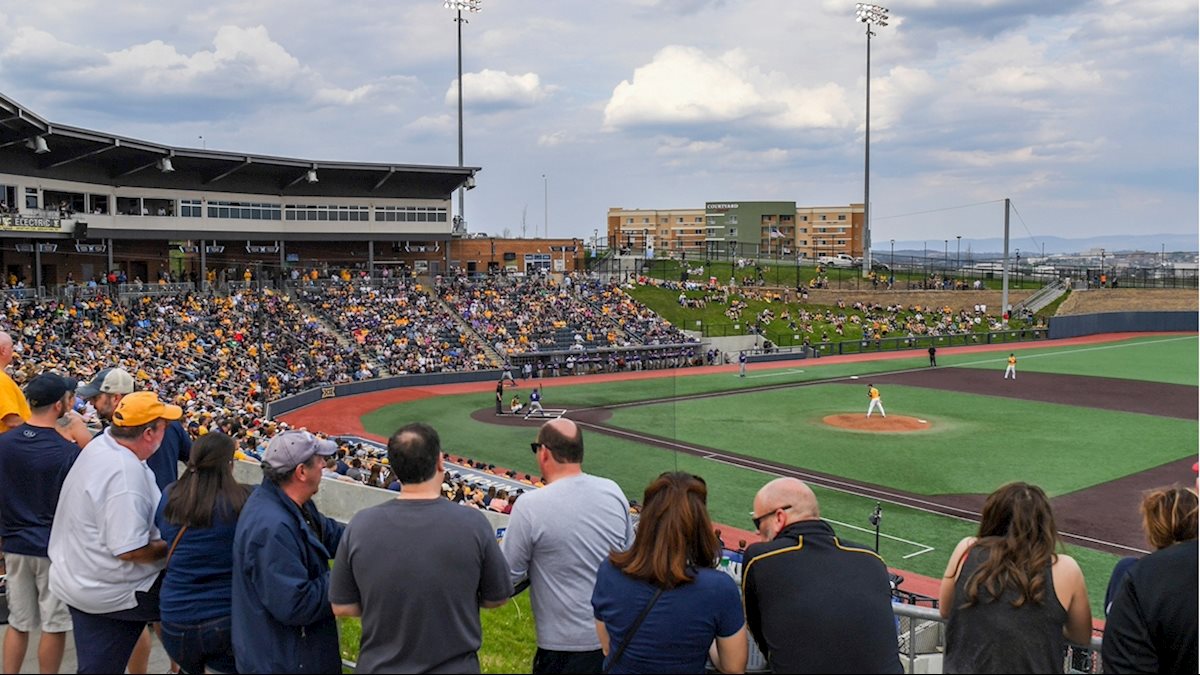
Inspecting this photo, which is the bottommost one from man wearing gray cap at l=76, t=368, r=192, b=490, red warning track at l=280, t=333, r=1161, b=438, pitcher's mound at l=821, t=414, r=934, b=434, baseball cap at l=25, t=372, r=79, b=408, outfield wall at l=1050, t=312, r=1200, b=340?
pitcher's mound at l=821, t=414, r=934, b=434

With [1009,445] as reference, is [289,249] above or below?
above

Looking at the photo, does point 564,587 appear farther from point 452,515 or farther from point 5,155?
point 5,155

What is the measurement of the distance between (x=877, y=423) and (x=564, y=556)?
2971 cm

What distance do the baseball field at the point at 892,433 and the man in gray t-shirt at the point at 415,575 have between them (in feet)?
48.3

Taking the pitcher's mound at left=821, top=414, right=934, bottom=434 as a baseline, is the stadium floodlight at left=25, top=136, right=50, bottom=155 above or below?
above

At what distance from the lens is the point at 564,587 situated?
5.04 m

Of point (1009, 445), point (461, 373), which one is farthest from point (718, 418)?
point (461, 373)

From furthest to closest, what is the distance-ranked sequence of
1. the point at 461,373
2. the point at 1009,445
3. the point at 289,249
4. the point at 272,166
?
the point at 289,249 < the point at 272,166 < the point at 461,373 < the point at 1009,445

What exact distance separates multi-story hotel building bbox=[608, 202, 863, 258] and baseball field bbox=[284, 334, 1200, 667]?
2729 inches

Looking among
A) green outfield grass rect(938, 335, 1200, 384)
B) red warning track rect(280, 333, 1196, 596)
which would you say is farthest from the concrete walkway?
green outfield grass rect(938, 335, 1200, 384)

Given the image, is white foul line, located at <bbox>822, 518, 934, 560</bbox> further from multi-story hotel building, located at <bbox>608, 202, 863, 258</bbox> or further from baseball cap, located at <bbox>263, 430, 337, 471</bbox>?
multi-story hotel building, located at <bbox>608, 202, 863, 258</bbox>

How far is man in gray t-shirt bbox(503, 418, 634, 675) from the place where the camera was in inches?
197

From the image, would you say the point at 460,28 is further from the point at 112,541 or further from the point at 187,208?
the point at 112,541

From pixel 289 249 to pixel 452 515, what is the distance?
56525 millimetres
